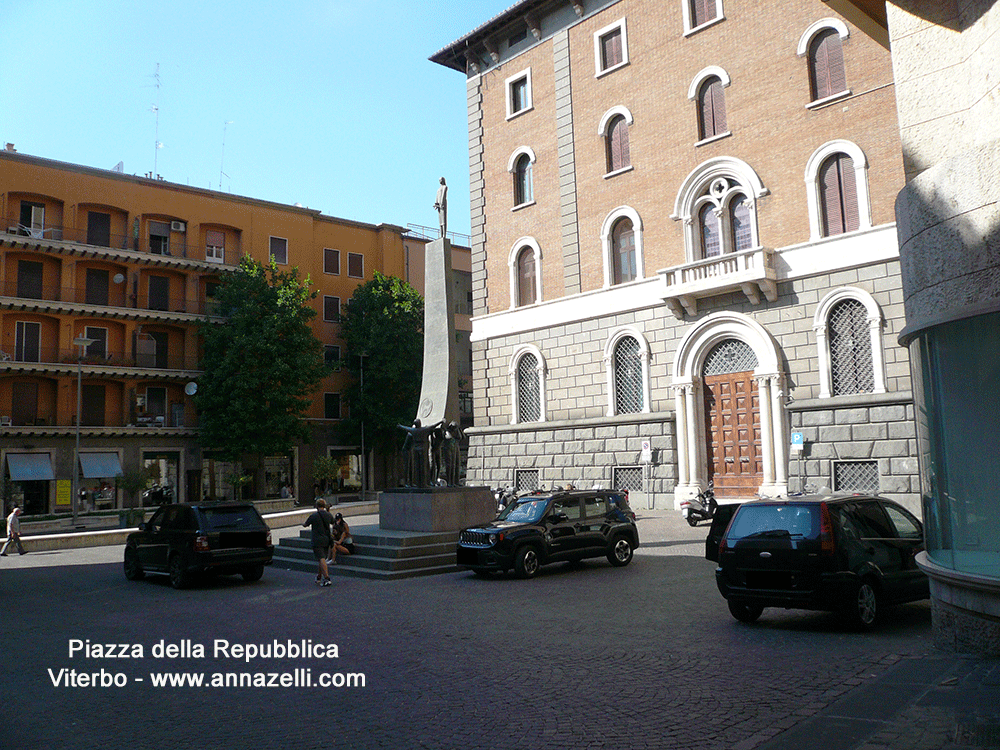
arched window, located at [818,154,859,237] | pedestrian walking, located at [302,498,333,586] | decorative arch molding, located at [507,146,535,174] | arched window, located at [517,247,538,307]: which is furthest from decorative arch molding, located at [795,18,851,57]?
pedestrian walking, located at [302,498,333,586]

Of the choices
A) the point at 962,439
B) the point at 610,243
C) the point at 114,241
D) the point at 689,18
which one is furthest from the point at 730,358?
the point at 114,241

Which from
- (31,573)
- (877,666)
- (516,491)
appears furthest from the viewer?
(516,491)

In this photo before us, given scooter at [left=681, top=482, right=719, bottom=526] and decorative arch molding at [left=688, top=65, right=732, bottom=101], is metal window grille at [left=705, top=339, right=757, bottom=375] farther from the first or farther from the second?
decorative arch molding at [left=688, top=65, right=732, bottom=101]

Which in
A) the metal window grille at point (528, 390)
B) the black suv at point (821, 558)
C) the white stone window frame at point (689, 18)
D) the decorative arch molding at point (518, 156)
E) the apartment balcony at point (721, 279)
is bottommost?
the black suv at point (821, 558)

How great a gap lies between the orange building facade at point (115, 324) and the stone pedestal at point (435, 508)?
24.5 metres

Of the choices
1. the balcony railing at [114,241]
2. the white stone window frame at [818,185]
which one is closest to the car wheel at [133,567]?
the white stone window frame at [818,185]

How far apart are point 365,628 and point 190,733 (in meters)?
4.17

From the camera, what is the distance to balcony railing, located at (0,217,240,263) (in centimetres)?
3891

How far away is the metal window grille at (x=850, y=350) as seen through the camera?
71.1 ft

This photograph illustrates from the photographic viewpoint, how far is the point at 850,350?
72.1 ft

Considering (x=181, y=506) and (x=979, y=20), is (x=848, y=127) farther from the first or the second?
(x=181, y=506)

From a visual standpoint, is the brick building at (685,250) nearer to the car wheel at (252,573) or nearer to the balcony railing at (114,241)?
the car wheel at (252,573)

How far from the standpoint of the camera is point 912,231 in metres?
8.12

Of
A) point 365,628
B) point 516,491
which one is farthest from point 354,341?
point 365,628
